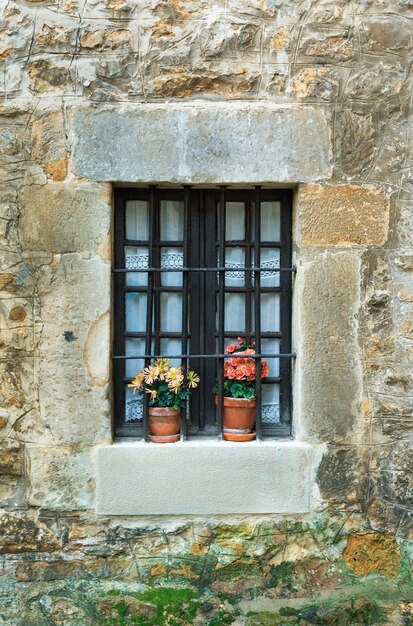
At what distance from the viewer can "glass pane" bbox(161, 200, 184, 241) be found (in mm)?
3172

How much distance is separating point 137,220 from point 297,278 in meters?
0.84

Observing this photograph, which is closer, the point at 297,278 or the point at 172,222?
the point at 297,278

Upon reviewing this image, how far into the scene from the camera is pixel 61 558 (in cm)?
300

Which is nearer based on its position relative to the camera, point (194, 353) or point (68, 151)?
point (68, 151)

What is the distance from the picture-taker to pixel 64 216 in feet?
9.71

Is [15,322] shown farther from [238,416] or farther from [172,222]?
[238,416]

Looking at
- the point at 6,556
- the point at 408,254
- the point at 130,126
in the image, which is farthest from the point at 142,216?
the point at 6,556

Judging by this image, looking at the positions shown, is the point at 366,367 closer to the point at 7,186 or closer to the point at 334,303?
the point at 334,303

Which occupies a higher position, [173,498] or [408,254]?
[408,254]

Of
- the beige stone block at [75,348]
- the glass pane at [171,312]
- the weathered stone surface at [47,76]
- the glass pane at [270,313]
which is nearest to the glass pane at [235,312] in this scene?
the glass pane at [270,313]

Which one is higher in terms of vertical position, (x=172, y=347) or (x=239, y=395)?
(x=172, y=347)

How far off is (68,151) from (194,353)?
44.6 inches

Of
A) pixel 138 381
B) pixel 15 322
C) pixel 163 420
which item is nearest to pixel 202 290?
pixel 138 381

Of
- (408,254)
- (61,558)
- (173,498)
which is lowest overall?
(61,558)
